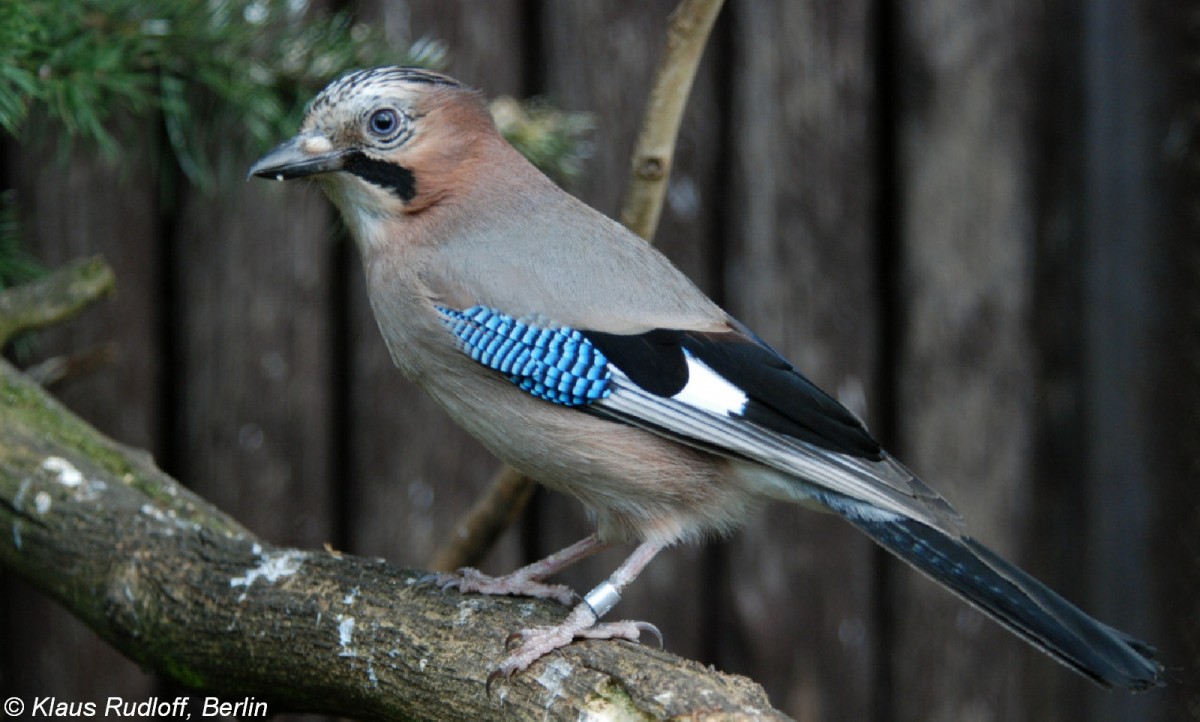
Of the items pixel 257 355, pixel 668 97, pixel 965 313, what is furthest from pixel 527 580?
pixel 965 313

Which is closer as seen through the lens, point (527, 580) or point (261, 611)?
point (261, 611)

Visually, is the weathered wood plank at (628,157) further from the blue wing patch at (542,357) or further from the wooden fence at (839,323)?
the blue wing patch at (542,357)

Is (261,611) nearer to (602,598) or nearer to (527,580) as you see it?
(527,580)

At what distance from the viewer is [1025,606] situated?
2221mm

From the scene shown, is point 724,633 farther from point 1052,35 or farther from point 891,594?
point 1052,35

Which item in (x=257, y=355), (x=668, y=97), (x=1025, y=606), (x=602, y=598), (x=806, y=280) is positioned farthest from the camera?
(x=806, y=280)

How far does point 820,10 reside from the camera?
3535 mm

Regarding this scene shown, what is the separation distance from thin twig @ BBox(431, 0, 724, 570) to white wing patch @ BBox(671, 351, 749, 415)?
17.9 inches

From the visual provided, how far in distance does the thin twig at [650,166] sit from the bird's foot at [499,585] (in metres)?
0.36

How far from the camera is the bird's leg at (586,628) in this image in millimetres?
2152

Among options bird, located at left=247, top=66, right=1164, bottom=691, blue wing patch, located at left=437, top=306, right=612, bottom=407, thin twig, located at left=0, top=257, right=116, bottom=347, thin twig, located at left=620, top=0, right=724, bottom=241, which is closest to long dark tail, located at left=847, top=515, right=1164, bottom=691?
bird, located at left=247, top=66, right=1164, bottom=691

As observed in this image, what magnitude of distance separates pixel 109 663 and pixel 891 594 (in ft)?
6.55

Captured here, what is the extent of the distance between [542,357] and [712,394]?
31cm

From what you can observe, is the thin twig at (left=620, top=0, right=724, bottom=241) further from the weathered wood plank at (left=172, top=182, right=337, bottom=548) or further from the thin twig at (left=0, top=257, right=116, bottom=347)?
the thin twig at (left=0, top=257, right=116, bottom=347)
